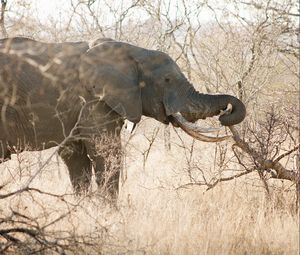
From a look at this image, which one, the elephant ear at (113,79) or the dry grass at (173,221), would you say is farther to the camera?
the elephant ear at (113,79)

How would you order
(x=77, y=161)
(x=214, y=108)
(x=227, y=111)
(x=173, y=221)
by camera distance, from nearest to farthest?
(x=173, y=221)
(x=227, y=111)
(x=214, y=108)
(x=77, y=161)

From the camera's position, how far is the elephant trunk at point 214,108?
26.0ft

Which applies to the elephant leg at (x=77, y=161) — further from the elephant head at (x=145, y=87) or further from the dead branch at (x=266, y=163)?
the dead branch at (x=266, y=163)

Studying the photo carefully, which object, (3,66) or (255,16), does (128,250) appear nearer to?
(3,66)

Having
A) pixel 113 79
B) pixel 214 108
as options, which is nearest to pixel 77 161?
pixel 113 79

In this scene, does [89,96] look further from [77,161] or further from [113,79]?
[77,161]

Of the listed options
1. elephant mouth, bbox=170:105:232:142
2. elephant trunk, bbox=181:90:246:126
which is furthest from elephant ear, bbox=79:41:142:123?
elephant trunk, bbox=181:90:246:126

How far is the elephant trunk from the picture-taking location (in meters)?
7.91

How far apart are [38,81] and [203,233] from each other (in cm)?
307

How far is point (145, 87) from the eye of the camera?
8.48 metres

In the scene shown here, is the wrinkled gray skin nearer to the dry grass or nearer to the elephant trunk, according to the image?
the elephant trunk

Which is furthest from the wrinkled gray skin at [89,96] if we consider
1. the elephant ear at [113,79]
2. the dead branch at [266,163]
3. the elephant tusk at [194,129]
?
the dead branch at [266,163]

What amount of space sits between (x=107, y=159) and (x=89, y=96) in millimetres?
1211

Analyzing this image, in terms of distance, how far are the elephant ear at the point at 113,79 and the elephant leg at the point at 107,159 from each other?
506mm
